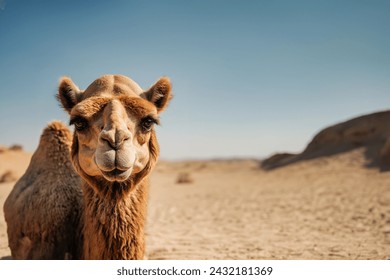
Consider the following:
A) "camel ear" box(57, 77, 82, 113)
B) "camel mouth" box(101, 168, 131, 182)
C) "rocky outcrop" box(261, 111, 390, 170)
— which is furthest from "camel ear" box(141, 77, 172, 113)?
"rocky outcrop" box(261, 111, 390, 170)

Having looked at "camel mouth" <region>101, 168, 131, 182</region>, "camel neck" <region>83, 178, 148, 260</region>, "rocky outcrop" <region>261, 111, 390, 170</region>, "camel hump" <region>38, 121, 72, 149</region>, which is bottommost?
"camel neck" <region>83, 178, 148, 260</region>

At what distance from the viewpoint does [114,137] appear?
2090 mm

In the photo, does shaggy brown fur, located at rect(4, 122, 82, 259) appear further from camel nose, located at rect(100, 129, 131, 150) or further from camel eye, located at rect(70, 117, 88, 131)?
camel nose, located at rect(100, 129, 131, 150)

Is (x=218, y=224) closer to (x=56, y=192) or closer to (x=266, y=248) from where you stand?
(x=266, y=248)

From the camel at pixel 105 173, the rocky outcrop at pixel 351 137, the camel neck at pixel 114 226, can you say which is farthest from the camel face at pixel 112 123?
the rocky outcrop at pixel 351 137

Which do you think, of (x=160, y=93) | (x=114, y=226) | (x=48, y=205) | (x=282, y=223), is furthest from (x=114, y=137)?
(x=282, y=223)

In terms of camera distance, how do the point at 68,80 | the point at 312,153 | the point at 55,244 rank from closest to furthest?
the point at 68,80
the point at 55,244
the point at 312,153

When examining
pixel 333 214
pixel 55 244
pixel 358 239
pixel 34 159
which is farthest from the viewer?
pixel 333 214

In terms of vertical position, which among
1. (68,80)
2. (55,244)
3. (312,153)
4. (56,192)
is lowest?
(55,244)

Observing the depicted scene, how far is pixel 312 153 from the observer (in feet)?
58.4

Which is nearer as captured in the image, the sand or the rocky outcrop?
the sand

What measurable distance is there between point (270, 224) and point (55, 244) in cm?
459

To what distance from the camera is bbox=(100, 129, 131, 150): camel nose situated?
208 centimetres
